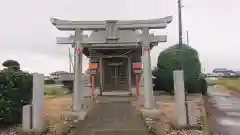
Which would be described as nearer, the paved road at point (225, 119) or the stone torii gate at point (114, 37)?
the paved road at point (225, 119)

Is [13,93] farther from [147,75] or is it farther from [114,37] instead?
[147,75]

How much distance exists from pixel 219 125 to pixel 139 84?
7.01 m

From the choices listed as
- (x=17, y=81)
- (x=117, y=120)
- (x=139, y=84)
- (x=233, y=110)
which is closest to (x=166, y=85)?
(x=139, y=84)

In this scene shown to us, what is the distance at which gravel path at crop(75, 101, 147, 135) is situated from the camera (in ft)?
33.5

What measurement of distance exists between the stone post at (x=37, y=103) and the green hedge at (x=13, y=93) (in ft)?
2.25

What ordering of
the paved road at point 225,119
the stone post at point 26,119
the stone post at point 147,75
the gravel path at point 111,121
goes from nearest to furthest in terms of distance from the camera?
the stone post at point 26,119 → the gravel path at point 111,121 → the paved road at point 225,119 → the stone post at point 147,75

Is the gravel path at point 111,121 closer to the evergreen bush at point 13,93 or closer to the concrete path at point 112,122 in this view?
the concrete path at point 112,122

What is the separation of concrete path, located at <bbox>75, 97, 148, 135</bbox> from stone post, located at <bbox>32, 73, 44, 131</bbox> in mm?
1407

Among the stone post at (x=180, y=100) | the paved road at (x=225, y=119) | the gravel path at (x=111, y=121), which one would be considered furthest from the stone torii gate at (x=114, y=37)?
the paved road at (x=225, y=119)

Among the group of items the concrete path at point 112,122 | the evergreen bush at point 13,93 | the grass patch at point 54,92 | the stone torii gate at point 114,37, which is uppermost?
the stone torii gate at point 114,37

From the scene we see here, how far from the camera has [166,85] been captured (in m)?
22.1

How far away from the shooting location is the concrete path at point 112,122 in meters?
9.99

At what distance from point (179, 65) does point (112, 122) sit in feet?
35.8

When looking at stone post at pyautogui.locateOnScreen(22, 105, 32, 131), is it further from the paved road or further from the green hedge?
the paved road
